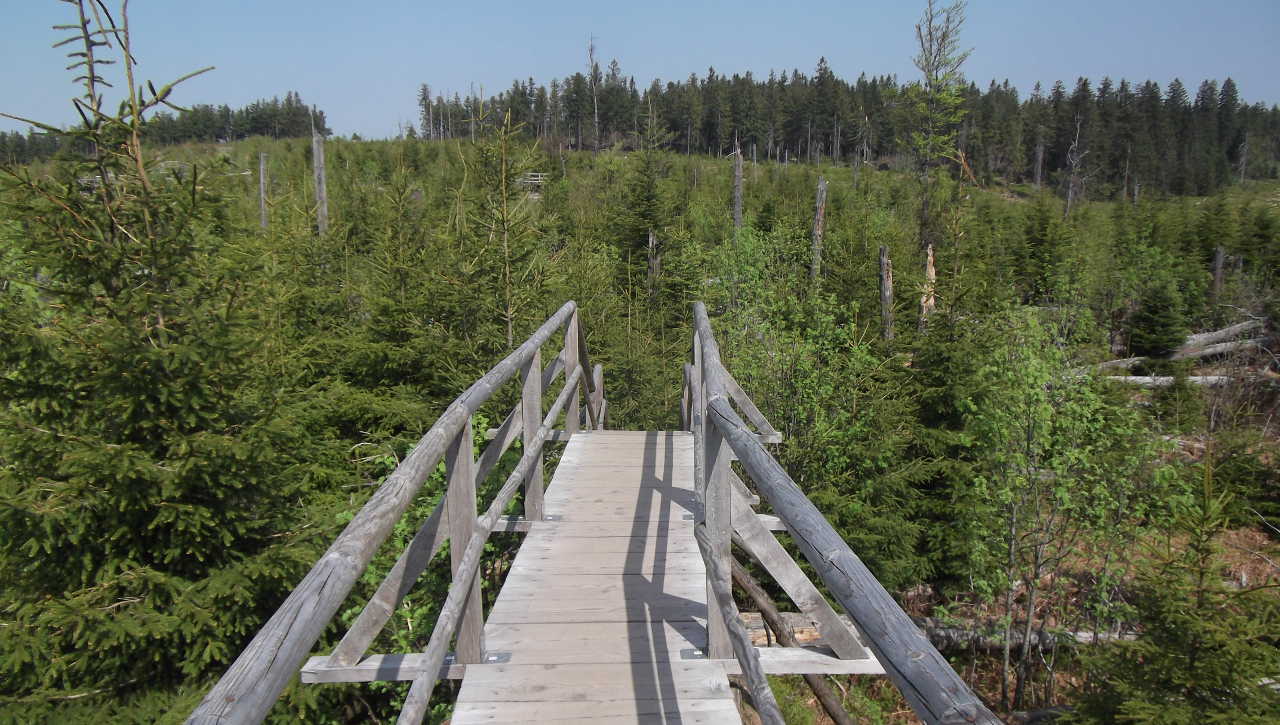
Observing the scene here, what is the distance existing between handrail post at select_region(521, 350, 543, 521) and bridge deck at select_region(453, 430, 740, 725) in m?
0.12

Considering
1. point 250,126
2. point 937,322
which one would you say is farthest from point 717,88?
point 937,322

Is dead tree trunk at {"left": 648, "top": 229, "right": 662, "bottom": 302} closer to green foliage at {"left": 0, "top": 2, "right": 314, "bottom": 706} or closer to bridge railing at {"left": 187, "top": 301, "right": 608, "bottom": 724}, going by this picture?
green foliage at {"left": 0, "top": 2, "right": 314, "bottom": 706}

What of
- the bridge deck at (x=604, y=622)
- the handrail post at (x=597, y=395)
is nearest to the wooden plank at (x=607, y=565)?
the bridge deck at (x=604, y=622)

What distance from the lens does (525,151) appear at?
935cm

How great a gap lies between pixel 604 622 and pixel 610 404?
10744mm

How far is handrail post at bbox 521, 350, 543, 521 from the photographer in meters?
4.23

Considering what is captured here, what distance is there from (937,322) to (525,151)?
6.79 m

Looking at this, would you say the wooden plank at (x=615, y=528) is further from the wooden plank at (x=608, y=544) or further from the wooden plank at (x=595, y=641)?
the wooden plank at (x=595, y=641)

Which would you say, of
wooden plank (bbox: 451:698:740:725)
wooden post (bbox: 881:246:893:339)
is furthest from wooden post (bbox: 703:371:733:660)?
wooden post (bbox: 881:246:893:339)

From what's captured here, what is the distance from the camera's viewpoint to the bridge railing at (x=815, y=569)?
0.99m

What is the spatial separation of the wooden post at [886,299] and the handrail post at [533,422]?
33.8 ft

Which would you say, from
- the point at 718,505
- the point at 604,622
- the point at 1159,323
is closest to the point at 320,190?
the point at 604,622

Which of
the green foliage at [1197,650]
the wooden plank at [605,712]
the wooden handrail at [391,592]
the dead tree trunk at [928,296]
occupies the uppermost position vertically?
the dead tree trunk at [928,296]

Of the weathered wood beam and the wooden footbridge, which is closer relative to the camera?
the wooden footbridge
